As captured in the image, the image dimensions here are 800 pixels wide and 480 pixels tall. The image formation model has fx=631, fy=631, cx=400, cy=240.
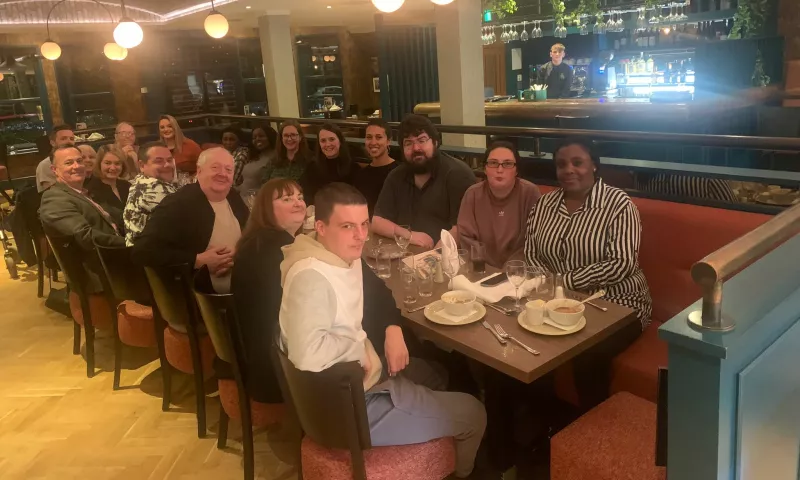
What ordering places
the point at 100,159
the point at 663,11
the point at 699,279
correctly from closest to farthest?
the point at 699,279 → the point at 100,159 → the point at 663,11

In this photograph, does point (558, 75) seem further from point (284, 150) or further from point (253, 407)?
point (253, 407)

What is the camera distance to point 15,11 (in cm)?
944

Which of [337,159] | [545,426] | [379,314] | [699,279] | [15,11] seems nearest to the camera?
[699,279]

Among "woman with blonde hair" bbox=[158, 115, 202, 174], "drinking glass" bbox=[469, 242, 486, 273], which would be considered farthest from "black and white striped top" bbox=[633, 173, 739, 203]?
"woman with blonde hair" bbox=[158, 115, 202, 174]

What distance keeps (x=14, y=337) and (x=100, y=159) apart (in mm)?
1502

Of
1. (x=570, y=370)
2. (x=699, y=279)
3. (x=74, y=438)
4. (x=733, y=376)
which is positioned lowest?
(x=74, y=438)

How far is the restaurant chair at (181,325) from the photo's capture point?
294 centimetres

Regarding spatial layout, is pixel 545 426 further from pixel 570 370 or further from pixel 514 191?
pixel 514 191

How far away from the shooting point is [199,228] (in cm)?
323

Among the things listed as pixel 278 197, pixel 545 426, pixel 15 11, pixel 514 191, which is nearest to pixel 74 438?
pixel 278 197

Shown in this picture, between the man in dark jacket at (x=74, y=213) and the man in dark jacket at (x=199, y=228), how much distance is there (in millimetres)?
517

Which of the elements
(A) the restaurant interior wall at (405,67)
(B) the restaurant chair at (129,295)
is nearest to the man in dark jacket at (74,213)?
(B) the restaurant chair at (129,295)

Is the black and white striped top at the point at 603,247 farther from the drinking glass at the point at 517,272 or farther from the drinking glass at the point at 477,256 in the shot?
the drinking glass at the point at 517,272

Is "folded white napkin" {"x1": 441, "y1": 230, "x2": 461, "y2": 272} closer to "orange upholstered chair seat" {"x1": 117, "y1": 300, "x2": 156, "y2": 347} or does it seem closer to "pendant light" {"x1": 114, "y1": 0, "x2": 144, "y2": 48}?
"orange upholstered chair seat" {"x1": 117, "y1": 300, "x2": 156, "y2": 347}
